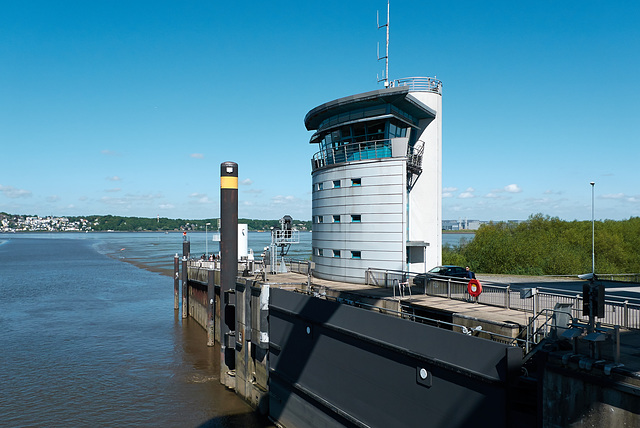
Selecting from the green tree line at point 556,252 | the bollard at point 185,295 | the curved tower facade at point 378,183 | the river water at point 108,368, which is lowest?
the river water at point 108,368

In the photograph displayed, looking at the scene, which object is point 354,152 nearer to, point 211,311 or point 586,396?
point 211,311

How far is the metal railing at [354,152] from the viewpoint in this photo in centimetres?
2459

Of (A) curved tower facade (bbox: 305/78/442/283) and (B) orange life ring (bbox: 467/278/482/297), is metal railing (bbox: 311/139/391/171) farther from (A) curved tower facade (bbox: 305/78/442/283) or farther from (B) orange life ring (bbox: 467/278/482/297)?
(B) orange life ring (bbox: 467/278/482/297)

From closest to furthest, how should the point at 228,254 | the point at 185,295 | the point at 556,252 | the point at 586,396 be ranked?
1. the point at 586,396
2. the point at 228,254
3. the point at 185,295
4. the point at 556,252

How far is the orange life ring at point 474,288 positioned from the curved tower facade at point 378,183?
667 centimetres

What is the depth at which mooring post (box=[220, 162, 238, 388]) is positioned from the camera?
23.6 meters

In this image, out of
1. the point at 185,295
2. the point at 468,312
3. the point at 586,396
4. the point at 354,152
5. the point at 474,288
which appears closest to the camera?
the point at 586,396

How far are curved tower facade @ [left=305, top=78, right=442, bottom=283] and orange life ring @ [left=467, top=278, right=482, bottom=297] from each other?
6.67 meters

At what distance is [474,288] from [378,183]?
28.9 feet

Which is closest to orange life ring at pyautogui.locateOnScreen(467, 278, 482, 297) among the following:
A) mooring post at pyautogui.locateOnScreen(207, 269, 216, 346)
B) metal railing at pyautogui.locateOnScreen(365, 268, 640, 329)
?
metal railing at pyautogui.locateOnScreen(365, 268, 640, 329)

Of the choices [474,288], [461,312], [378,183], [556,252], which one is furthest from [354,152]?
[556,252]

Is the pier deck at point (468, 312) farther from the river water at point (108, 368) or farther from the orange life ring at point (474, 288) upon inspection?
the river water at point (108, 368)

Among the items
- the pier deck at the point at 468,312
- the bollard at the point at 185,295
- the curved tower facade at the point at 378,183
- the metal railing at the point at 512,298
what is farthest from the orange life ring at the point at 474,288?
the bollard at the point at 185,295

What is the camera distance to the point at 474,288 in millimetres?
17078
